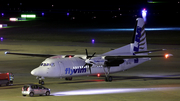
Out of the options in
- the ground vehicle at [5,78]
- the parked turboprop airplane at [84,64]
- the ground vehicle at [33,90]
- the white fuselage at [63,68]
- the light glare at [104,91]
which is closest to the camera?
the ground vehicle at [33,90]

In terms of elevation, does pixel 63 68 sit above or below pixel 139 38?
below

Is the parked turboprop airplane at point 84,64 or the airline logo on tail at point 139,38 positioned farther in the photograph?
the airline logo on tail at point 139,38

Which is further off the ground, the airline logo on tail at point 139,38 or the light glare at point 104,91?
the airline logo on tail at point 139,38

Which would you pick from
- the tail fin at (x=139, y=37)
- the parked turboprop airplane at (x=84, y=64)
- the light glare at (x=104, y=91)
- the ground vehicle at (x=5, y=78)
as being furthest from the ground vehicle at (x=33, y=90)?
the tail fin at (x=139, y=37)

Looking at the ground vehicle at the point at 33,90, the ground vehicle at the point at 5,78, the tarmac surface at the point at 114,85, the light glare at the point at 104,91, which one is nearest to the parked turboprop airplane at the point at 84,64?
the tarmac surface at the point at 114,85

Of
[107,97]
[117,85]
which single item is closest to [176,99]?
[107,97]

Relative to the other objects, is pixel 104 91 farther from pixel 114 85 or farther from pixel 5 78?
pixel 5 78

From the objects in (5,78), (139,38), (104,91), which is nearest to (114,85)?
(104,91)

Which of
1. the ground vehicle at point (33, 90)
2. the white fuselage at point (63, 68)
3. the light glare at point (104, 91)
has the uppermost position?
the white fuselage at point (63, 68)

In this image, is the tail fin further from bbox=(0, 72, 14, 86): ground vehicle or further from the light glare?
bbox=(0, 72, 14, 86): ground vehicle

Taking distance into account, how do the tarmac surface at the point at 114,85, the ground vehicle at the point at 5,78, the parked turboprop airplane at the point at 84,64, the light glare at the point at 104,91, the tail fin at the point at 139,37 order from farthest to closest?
the tail fin at the point at 139,37, the parked turboprop airplane at the point at 84,64, the ground vehicle at the point at 5,78, the light glare at the point at 104,91, the tarmac surface at the point at 114,85

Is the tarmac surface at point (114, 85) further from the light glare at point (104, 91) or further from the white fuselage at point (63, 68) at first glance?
the white fuselage at point (63, 68)

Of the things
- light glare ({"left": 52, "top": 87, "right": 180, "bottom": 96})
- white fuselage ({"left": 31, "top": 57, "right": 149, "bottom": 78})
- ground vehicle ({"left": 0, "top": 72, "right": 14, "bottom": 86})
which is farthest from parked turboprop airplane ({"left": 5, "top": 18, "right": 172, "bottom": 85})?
light glare ({"left": 52, "top": 87, "right": 180, "bottom": 96})

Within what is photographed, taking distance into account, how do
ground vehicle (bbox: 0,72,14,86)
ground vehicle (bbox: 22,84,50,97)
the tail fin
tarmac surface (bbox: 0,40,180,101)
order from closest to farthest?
ground vehicle (bbox: 22,84,50,97) < tarmac surface (bbox: 0,40,180,101) < ground vehicle (bbox: 0,72,14,86) < the tail fin
